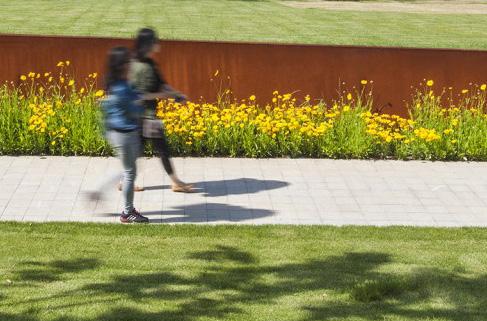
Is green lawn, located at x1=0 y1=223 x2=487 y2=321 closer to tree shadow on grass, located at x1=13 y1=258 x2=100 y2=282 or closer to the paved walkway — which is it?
tree shadow on grass, located at x1=13 y1=258 x2=100 y2=282

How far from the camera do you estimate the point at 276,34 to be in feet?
89.0

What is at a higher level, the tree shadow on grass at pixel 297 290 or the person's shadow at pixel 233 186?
the tree shadow on grass at pixel 297 290

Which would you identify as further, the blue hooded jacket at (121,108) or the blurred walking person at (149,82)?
the blurred walking person at (149,82)

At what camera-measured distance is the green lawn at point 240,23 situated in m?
26.4

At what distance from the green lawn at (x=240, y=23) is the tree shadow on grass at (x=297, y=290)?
17567mm

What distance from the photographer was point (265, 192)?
10.6 meters

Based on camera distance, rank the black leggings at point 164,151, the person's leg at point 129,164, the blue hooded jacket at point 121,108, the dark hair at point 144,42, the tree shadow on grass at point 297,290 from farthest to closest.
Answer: the black leggings at point 164,151 → the dark hair at point 144,42 → the person's leg at point 129,164 → the blue hooded jacket at point 121,108 → the tree shadow on grass at point 297,290

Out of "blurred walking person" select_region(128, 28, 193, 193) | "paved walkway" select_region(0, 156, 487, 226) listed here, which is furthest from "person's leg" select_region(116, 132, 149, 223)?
"blurred walking person" select_region(128, 28, 193, 193)

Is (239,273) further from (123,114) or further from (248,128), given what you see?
(248,128)

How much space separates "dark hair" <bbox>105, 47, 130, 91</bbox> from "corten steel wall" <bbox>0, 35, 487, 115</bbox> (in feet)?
13.6

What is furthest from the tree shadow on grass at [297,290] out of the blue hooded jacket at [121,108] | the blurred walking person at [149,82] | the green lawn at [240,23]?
the green lawn at [240,23]

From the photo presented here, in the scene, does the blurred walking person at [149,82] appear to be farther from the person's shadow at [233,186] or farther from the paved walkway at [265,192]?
the paved walkway at [265,192]

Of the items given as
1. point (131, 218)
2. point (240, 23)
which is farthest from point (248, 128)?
point (240, 23)

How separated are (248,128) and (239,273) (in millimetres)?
4698
